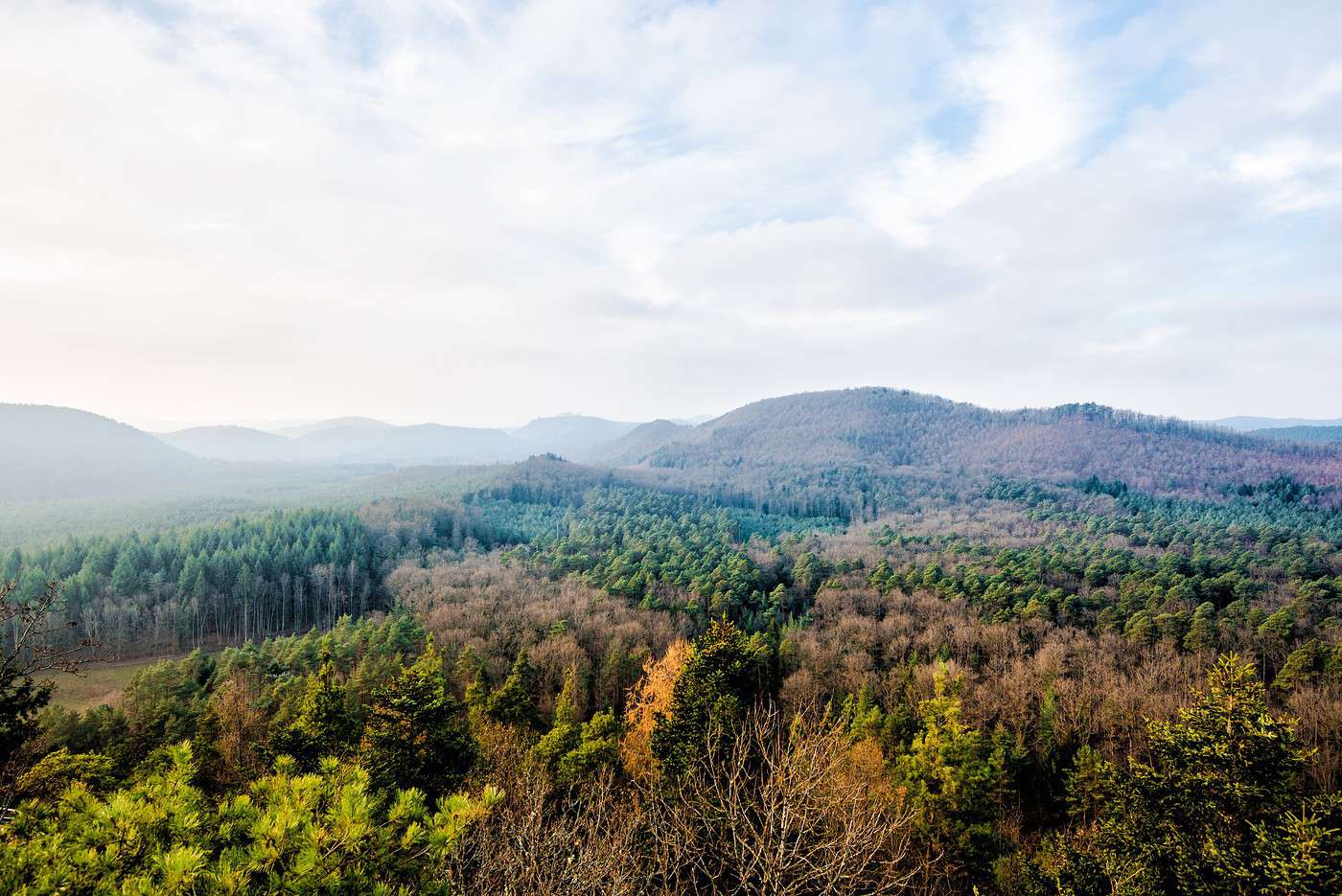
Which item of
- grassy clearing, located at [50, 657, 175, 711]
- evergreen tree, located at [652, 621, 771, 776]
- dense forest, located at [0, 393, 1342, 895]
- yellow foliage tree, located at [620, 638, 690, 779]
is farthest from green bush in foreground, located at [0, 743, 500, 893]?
grassy clearing, located at [50, 657, 175, 711]

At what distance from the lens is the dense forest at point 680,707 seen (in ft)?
24.4

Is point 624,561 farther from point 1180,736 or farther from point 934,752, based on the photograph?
point 1180,736

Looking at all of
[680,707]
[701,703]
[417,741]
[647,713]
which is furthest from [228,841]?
[647,713]

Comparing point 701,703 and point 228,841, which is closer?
point 228,841

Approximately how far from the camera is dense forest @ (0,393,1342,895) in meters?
7.43

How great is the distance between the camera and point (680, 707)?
936 inches

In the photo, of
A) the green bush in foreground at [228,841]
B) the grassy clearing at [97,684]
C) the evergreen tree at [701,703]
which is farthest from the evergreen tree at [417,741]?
the grassy clearing at [97,684]

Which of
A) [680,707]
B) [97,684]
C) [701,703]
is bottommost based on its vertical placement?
[97,684]

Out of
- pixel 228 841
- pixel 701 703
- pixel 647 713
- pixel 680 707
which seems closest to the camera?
pixel 228 841

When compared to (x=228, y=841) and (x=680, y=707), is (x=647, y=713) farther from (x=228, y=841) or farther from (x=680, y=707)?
(x=228, y=841)

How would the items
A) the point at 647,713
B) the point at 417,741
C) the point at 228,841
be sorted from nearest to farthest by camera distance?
the point at 228,841, the point at 417,741, the point at 647,713

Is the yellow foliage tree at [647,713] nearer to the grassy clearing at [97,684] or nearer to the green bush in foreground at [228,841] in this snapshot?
the green bush in foreground at [228,841]

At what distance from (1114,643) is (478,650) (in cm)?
4936

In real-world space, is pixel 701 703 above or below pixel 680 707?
above
